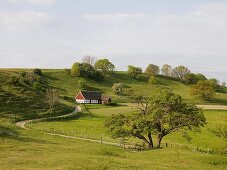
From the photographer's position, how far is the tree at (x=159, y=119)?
55.1 metres

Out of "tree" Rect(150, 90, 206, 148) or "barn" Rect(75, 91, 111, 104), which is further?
"barn" Rect(75, 91, 111, 104)

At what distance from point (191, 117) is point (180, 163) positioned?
56.9 ft

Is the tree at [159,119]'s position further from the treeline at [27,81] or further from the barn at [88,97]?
A: the barn at [88,97]

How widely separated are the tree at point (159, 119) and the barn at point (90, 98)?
10266 centimetres

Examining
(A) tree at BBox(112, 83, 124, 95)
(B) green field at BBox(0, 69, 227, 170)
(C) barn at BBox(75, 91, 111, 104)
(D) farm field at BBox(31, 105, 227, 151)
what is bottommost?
(D) farm field at BBox(31, 105, 227, 151)

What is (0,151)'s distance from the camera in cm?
4247

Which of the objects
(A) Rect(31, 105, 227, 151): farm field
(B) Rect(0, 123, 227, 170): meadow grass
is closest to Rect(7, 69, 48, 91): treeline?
(A) Rect(31, 105, 227, 151): farm field

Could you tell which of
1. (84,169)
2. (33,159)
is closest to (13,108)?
(33,159)

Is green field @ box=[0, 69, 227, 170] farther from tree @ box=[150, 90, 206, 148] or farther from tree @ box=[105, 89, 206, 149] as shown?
tree @ box=[150, 90, 206, 148]

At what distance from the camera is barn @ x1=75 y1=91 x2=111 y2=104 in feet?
527

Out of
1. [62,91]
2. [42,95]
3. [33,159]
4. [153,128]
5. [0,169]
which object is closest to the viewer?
[0,169]

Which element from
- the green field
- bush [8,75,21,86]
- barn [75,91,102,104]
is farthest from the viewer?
barn [75,91,102,104]

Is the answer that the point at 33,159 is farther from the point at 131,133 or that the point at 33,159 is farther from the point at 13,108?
the point at 13,108

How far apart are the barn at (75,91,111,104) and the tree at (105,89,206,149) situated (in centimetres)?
10266
